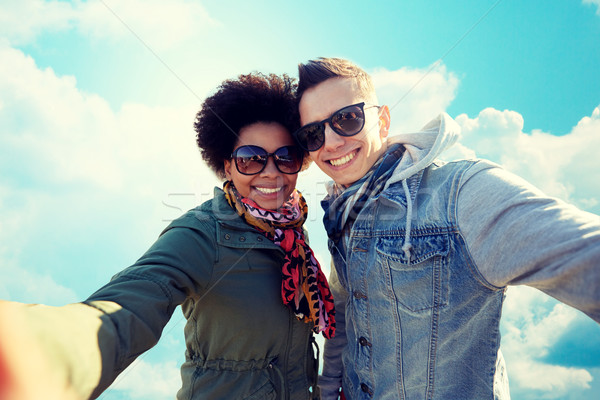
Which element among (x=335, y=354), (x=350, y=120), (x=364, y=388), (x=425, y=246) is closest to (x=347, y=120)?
(x=350, y=120)

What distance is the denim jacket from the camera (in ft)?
→ 3.68

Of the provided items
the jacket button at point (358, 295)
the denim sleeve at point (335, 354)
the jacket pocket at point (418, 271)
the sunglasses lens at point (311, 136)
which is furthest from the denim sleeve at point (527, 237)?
the denim sleeve at point (335, 354)

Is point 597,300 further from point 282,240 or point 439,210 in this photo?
point 282,240

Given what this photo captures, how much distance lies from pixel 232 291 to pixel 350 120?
52.5 inches

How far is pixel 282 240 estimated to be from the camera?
84.8 inches

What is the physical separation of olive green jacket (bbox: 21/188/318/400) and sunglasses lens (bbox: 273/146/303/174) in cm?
51

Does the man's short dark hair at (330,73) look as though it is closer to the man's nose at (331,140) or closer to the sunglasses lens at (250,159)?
the man's nose at (331,140)

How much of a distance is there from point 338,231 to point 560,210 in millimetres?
1187

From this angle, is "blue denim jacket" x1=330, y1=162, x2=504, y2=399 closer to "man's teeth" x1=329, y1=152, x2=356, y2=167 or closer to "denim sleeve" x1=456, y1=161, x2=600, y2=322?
"denim sleeve" x1=456, y1=161, x2=600, y2=322

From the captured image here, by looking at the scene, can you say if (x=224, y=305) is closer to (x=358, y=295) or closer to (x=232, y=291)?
(x=232, y=291)

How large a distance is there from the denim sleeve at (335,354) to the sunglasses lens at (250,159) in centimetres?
102

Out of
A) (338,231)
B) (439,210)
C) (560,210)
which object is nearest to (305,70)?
(338,231)

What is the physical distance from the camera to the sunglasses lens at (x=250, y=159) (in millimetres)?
2363

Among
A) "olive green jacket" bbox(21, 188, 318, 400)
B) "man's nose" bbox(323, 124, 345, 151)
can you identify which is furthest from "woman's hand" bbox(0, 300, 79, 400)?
"man's nose" bbox(323, 124, 345, 151)
